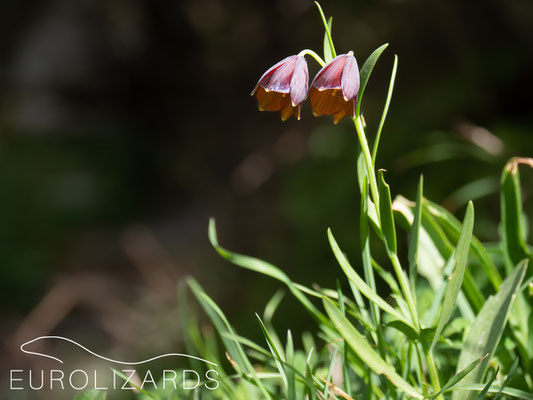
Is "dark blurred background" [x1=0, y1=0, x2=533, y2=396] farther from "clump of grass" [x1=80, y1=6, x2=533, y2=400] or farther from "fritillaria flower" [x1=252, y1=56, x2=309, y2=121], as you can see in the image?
"fritillaria flower" [x1=252, y1=56, x2=309, y2=121]

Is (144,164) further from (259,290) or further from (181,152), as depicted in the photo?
(259,290)

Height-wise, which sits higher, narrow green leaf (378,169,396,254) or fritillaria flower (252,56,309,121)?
fritillaria flower (252,56,309,121)

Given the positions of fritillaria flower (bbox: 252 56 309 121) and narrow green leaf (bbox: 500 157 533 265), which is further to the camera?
narrow green leaf (bbox: 500 157 533 265)

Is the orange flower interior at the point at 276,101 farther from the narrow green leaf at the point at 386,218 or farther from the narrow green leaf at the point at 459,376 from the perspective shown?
the narrow green leaf at the point at 459,376

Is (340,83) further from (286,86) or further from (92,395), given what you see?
(92,395)

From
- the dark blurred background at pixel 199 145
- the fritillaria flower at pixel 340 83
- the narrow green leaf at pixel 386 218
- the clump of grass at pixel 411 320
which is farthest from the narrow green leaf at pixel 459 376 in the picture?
the dark blurred background at pixel 199 145

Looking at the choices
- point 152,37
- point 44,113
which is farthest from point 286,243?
point 44,113

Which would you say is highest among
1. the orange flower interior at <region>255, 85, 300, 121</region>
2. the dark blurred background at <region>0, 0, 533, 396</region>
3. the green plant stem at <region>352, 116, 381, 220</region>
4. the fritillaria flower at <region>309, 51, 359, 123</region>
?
the fritillaria flower at <region>309, 51, 359, 123</region>

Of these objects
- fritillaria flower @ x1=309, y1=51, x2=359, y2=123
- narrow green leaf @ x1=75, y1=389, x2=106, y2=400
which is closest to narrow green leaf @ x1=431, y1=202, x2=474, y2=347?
fritillaria flower @ x1=309, y1=51, x2=359, y2=123
